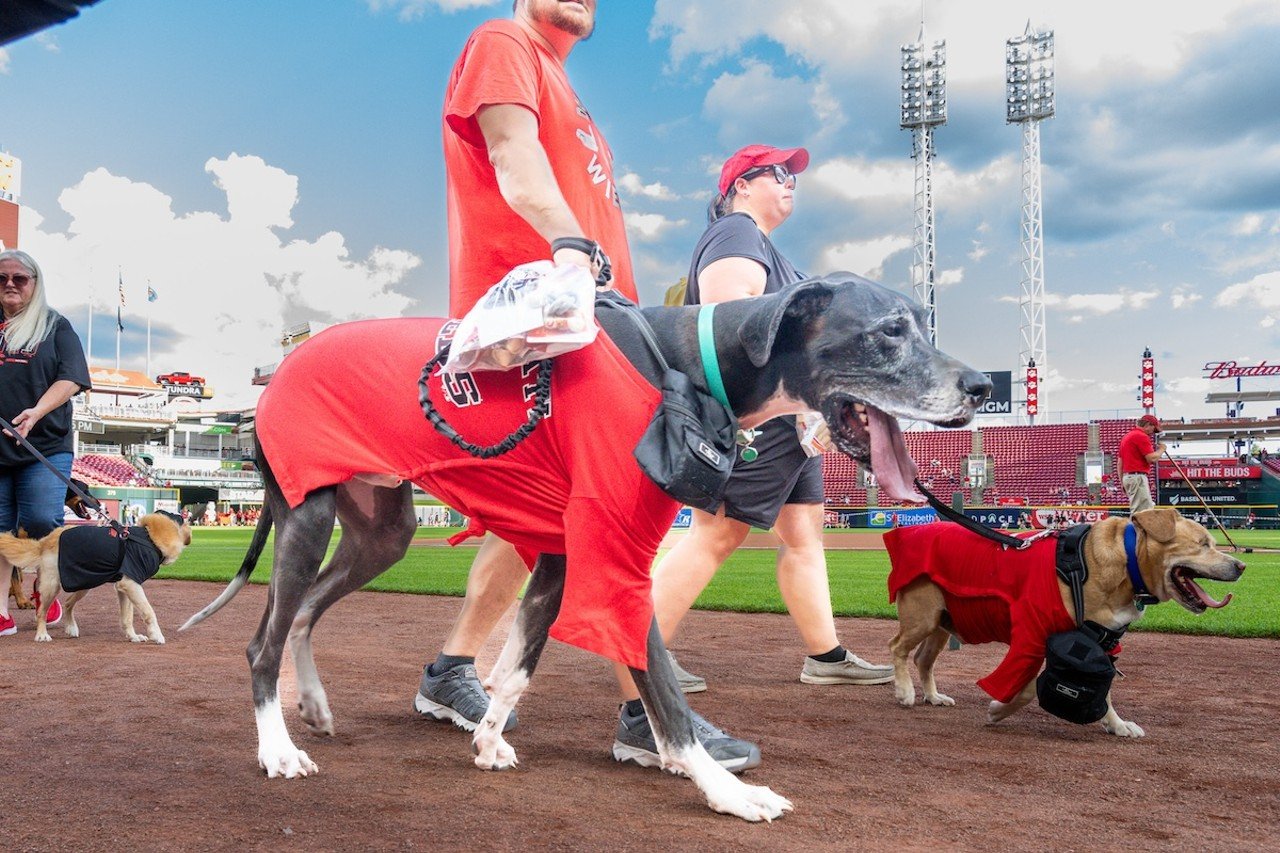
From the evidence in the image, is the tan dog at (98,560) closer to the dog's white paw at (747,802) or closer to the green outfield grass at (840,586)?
the green outfield grass at (840,586)

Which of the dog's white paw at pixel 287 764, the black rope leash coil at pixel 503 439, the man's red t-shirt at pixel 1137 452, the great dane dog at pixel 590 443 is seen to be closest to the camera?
the great dane dog at pixel 590 443

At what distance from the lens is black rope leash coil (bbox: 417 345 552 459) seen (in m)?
2.63

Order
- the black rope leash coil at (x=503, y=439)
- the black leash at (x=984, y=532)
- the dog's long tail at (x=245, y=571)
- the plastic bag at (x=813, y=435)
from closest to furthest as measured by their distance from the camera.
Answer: the black rope leash coil at (x=503, y=439) < the plastic bag at (x=813, y=435) < the dog's long tail at (x=245, y=571) < the black leash at (x=984, y=532)

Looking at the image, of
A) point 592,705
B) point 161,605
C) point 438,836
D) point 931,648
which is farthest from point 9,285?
point 931,648

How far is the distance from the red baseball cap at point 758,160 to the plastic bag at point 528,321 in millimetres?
2231

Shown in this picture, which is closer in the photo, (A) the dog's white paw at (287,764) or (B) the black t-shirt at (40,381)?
(A) the dog's white paw at (287,764)

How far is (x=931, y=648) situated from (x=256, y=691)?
3025mm

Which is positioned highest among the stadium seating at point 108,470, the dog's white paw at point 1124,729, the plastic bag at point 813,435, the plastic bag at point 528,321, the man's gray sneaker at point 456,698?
the plastic bag at point 528,321

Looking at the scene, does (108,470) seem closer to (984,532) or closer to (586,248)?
(984,532)

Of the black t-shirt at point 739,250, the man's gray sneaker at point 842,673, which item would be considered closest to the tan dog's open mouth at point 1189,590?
the man's gray sneaker at point 842,673

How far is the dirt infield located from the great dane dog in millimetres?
227

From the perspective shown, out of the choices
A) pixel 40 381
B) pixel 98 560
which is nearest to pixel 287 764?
pixel 98 560

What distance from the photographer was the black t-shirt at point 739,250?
4.18m

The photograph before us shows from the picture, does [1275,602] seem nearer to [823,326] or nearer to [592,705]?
[592,705]
